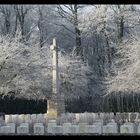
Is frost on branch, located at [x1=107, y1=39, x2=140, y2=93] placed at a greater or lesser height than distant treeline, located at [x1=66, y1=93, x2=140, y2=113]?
greater

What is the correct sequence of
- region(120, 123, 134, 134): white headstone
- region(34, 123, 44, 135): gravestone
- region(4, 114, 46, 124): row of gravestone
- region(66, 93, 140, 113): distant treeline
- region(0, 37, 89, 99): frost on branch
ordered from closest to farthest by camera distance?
region(120, 123, 134, 134): white headstone → region(34, 123, 44, 135): gravestone → region(4, 114, 46, 124): row of gravestone → region(0, 37, 89, 99): frost on branch → region(66, 93, 140, 113): distant treeline

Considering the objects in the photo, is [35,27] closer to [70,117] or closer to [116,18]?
[116,18]

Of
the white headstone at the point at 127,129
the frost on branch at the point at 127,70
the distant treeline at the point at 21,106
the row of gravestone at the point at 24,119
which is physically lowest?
the white headstone at the point at 127,129

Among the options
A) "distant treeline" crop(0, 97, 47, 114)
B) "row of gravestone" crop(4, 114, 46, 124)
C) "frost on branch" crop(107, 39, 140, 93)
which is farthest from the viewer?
"distant treeline" crop(0, 97, 47, 114)

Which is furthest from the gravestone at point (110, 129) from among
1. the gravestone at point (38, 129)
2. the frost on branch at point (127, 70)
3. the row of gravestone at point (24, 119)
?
the frost on branch at point (127, 70)

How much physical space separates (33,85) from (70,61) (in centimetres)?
536

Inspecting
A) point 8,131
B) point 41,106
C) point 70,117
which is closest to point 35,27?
point 41,106

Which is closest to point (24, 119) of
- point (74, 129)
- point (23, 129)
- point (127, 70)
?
point (23, 129)

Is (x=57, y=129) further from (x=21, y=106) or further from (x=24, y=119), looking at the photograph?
(x=21, y=106)

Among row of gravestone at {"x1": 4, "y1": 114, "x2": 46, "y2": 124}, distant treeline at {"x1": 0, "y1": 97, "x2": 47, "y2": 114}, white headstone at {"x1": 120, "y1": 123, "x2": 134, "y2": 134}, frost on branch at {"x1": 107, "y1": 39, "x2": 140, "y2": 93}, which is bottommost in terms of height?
white headstone at {"x1": 120, "y1": 123, "x2": 134, "y2": 134}

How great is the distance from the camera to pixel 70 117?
65.9 feet

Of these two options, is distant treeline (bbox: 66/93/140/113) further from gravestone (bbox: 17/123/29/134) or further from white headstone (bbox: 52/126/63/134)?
white headstone (bbox: 52/126/63/134)

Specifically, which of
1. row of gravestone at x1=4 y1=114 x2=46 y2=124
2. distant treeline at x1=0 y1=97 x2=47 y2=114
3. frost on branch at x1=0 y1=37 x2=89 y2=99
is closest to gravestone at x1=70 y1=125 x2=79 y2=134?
row of gravestone at x1=4 y1=114 x2=46 y2=124

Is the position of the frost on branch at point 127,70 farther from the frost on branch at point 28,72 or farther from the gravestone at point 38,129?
the gravestone at point 38,129
